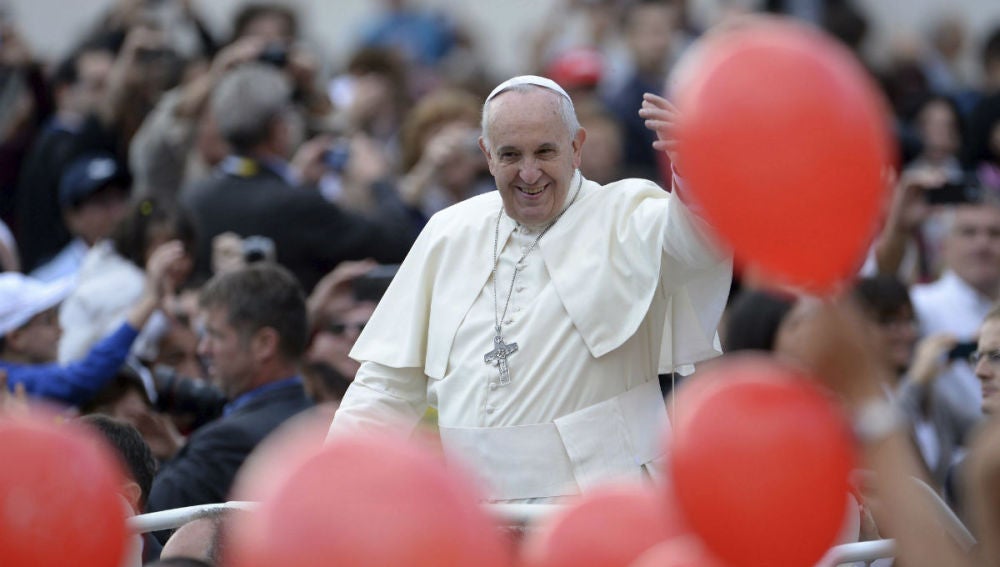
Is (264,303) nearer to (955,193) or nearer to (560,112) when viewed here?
(560,112)

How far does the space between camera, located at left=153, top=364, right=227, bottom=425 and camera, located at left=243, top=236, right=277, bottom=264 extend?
0.89 m

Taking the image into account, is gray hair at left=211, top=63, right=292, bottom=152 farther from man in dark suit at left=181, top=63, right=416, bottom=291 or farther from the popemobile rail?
the popemobile rail

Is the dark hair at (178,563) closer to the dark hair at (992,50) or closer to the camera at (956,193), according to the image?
the camera at (956,193)

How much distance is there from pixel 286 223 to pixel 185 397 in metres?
1.20

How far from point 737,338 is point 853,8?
6912mm

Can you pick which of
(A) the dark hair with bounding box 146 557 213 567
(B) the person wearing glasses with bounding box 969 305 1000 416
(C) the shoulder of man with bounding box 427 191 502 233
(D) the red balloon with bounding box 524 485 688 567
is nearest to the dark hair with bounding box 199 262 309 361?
(C) the shoulder of man with bounding box 427 191 502 233

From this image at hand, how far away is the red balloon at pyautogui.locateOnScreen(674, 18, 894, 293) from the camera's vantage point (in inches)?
107

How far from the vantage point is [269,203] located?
734 centimetres

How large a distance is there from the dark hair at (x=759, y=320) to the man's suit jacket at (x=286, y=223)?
5.28ft

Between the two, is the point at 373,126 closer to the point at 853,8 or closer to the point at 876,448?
the point at 853,8

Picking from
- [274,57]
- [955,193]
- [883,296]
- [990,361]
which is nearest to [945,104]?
[955,193]

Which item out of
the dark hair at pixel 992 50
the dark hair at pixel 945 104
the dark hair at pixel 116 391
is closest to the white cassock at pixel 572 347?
the dark hair at pixel 116 391

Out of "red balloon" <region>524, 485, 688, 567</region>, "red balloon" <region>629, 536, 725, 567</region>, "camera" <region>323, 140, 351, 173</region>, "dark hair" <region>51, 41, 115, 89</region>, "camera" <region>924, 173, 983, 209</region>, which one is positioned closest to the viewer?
"red balloon" <region>629, 536, 725, 567</region>

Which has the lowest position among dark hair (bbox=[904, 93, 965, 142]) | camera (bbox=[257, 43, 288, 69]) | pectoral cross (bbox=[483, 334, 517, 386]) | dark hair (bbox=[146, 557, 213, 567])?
dark hair (bbox=[904, 93, 965, 142])
